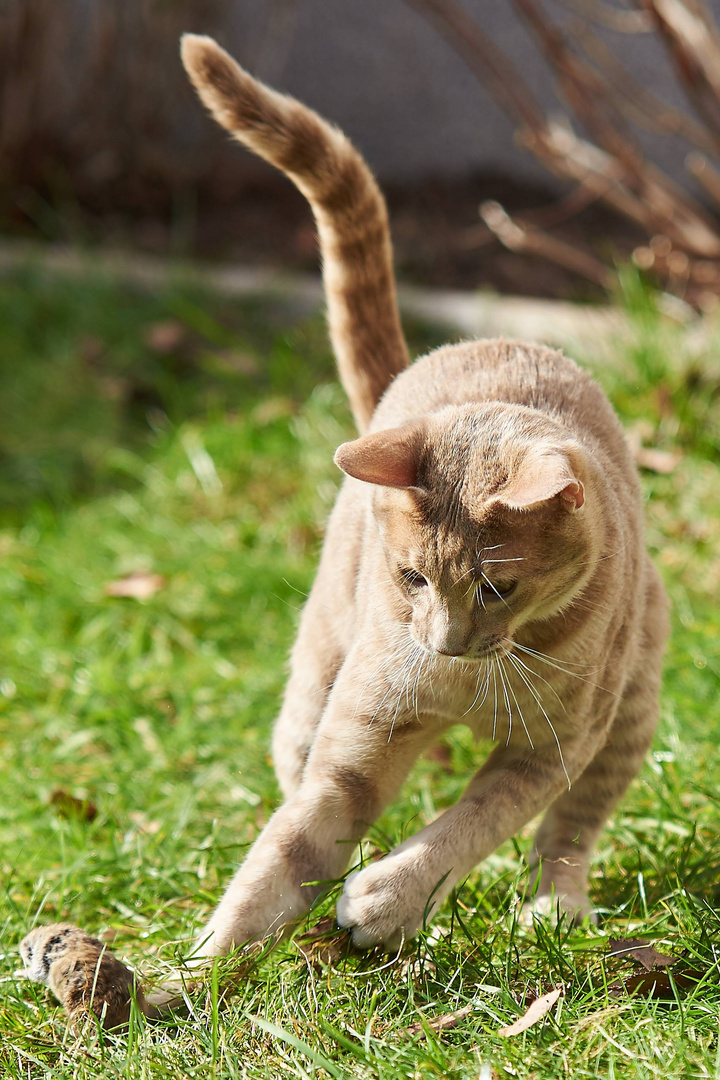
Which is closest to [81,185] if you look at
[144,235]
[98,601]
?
[144,235]

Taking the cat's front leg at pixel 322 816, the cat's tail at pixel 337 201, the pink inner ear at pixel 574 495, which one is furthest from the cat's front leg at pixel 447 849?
the cat's tail at pixel 337 201

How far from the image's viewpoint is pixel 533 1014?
1.73 metres

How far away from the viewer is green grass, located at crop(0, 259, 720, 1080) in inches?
68.5

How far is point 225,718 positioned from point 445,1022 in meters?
1.31

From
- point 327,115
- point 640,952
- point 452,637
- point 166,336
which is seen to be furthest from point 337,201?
point 327,115

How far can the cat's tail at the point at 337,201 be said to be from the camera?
2156 mm

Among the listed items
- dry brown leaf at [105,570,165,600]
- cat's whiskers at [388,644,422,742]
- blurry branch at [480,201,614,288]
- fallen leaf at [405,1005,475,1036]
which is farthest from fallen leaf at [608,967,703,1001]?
blurry branch at [480,201,614,288]

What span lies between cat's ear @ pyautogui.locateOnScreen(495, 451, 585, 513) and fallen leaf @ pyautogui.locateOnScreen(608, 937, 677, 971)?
0.75 m

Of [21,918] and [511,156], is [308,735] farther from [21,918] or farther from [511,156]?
[511,156]

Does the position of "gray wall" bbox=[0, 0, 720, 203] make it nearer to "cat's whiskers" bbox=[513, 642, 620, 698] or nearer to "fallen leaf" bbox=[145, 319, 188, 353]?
"fallen leaf" bbox=[145, 319, 188, 353]

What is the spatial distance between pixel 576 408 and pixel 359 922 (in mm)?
969

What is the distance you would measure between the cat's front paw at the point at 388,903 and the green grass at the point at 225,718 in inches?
2.9

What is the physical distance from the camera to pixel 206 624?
3.44 metres

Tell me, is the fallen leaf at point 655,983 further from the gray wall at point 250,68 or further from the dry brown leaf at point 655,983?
the gray wall at point 250,68
